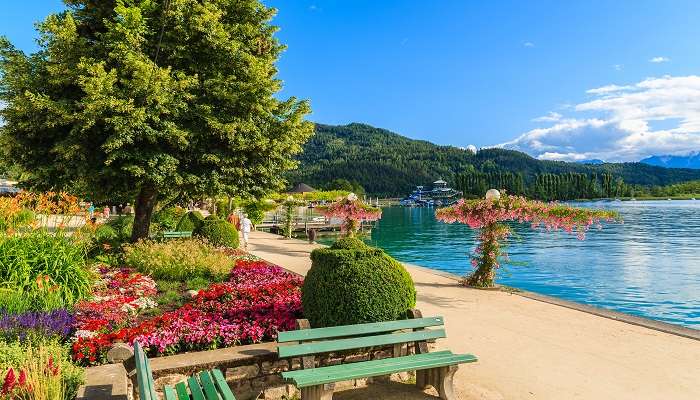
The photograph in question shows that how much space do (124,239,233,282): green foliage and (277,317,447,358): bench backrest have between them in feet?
19.3

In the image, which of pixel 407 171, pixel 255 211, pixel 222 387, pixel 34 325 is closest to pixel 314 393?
pixel 222 387

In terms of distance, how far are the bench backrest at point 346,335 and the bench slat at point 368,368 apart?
0.22 meters

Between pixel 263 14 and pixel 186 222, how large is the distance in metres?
10.5

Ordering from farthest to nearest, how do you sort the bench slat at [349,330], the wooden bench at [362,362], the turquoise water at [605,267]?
the turquoise water at [605,267]
the bench slat at [349,330]
the wooden bench at [362,362]

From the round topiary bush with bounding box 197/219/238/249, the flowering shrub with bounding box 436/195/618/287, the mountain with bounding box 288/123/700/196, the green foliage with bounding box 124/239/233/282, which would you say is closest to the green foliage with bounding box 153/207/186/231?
the round topiary bush with bounding box 197/219/238/249

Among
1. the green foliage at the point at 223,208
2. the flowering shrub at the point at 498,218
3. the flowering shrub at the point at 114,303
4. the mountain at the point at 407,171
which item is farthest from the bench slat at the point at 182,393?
the mountain at the point at 407,171

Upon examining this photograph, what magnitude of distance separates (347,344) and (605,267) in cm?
1970

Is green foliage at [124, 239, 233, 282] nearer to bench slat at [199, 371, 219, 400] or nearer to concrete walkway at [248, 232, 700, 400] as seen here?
concrete walkway at [248, 232, 700, 400]

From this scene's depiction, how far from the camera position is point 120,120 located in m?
10.6

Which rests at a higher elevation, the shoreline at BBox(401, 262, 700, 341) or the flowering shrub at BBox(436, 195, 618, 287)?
the flowering shrub at BBox(436, 195, 618, 287)

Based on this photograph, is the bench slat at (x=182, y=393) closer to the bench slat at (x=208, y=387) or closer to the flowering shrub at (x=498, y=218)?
the bench slat at (x=208, y=387)

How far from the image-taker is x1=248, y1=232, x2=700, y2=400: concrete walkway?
5246 mm

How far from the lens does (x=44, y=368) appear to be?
3.95 m

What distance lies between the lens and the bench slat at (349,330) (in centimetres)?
462
